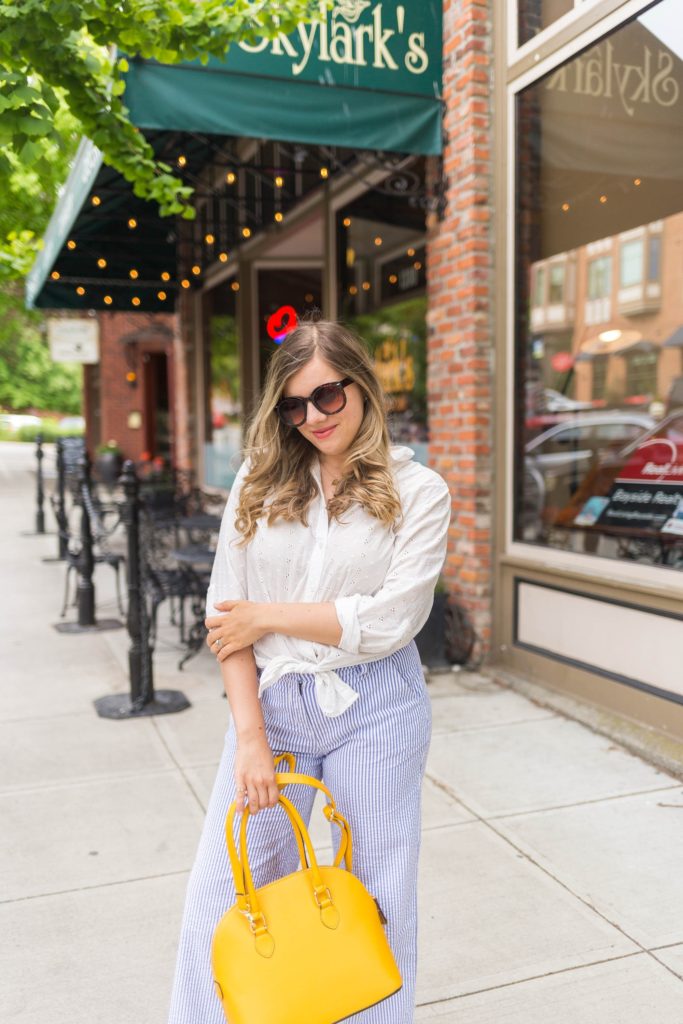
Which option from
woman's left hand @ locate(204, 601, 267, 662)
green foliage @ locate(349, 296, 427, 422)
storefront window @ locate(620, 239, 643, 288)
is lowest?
woman's left hand @ locate(204, 601, 267, 662)

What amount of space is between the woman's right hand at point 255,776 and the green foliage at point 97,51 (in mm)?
2433

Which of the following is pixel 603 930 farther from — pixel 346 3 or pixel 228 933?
pixel 346 3

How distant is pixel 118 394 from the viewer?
21891 millimetres

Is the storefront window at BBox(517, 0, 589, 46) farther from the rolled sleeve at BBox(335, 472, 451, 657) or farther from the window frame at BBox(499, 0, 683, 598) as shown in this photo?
the rolled sleeve at BBox(335, 472, 451, 657)

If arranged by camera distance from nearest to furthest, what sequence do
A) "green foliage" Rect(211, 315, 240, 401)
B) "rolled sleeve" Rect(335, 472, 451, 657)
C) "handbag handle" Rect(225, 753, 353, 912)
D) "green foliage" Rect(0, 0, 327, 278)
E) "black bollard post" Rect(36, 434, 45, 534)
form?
"handbag handle" Rect(225, 753, 353, 912) < "rolled sleeve" Rect(335, 472, 451, 657) < "green foliage" Rect(0, 0, 327, 278) < "green foliage" Rect(211, 315, 240, 401) < "black bollard post" Rect(36, 434, 45, 534)

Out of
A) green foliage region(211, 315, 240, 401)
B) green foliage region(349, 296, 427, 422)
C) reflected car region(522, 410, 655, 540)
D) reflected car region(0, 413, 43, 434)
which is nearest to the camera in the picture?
reflected car region(522, 410, 655, 540)

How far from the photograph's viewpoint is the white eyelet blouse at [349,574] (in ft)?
6.21

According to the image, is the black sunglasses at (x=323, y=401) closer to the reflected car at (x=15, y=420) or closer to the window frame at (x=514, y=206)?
the window frame at (x=514, y=206)

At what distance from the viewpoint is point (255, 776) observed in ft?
6.00

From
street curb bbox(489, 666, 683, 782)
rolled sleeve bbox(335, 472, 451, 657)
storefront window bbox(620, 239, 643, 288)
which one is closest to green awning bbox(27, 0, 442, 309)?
storefront window bbox(620, 239, 643, 288)

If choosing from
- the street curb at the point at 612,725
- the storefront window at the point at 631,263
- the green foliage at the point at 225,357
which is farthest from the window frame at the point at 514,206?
the green foliage at the point at 225,357

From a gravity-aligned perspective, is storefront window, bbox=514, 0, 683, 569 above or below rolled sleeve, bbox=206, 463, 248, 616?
above

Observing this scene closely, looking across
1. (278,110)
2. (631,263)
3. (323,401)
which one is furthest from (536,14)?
(323,401)

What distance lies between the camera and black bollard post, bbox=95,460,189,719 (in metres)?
5.01
